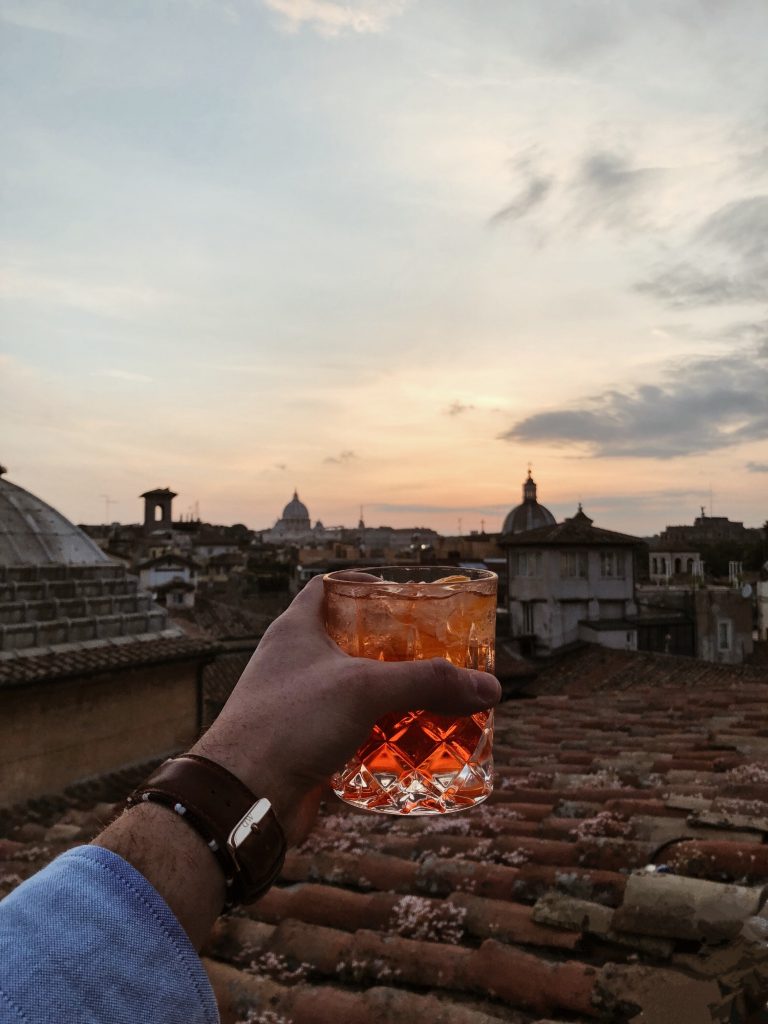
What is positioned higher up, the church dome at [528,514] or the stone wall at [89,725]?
the church dome at [528,514]

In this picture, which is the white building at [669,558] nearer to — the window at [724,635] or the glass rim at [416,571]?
the window at [724,635]

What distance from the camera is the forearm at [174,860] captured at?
1148 millimetres

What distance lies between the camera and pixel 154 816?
4.05 feet

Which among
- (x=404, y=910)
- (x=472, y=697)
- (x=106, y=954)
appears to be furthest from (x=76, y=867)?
(x=404, y=910)

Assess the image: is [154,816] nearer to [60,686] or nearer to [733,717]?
[733,717]

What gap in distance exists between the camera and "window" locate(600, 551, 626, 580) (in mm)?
30844

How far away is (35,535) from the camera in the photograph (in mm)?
9750

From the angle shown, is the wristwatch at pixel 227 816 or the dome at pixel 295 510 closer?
the wristwatch at pixel 227 816

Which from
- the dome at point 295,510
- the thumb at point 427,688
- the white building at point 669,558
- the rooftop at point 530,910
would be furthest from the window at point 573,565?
the dome at point 295,510

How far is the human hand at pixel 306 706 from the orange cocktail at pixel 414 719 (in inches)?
5.5

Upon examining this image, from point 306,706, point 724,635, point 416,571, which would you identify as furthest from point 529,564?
point 306,706

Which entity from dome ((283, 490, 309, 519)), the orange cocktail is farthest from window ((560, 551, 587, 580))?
dome ((283, 490, 309, 519))

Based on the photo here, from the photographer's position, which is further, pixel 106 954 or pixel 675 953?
pixel 675 953

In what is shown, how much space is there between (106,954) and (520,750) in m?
5.29
